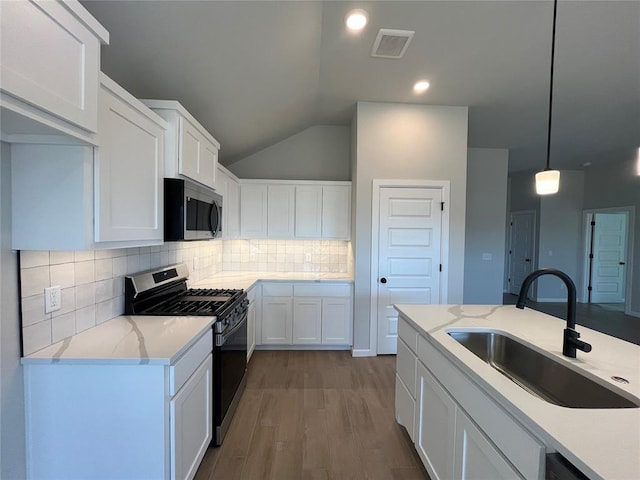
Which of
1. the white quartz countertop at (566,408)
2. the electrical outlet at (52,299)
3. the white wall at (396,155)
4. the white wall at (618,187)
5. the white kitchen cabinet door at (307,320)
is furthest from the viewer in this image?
the white wall at (618,187)

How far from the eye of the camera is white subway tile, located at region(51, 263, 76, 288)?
1.49 m

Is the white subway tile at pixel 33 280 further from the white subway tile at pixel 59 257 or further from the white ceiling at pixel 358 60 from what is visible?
the white ceiling at pixel 358 60

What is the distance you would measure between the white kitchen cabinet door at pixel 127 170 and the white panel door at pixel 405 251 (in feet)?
8.20

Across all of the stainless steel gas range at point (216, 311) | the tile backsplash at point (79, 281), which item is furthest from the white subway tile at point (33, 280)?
the stainless steel gas range at point (216, 311)

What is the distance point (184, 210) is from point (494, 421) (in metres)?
1.94

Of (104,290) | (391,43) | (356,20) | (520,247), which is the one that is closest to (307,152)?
(391,43)

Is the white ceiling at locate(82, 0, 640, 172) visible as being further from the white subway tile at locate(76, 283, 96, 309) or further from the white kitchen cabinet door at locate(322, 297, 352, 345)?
the white kitchen cabinet door at locate(322, 297, 352, 345)

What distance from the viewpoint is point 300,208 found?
158 inches

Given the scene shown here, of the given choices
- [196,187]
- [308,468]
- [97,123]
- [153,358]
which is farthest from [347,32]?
[308,468]

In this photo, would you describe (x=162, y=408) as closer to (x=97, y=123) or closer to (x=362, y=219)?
(x=97, y=123)

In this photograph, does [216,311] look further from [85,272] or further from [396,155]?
[396,155]

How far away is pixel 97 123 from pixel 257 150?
324 cm

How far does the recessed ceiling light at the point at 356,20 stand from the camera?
2.21m

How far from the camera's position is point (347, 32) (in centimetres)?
242
